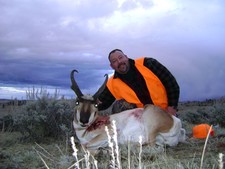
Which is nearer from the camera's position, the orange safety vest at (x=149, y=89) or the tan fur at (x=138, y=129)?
the tan fur at (x=138, y=129)

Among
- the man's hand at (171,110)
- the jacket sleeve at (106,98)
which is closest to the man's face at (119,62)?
the jacket sleeve at (106,98)

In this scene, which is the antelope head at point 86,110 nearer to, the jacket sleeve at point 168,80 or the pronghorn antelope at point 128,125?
the pronghorn antelope at point 128,125

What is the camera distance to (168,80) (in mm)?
7566

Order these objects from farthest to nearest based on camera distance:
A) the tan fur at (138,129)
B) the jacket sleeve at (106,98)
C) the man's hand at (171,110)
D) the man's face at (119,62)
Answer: the jacket sleeve at (106,98) < the man's face at (119,62) < the man's hand at (171,110) < the tan fur at (138,129)

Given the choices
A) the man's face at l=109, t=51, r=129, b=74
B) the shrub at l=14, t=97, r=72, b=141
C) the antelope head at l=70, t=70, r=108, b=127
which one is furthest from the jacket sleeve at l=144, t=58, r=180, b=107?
the shrub at l=14, t=97, r=72, b=141

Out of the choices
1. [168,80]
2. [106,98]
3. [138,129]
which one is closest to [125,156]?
[138,129]

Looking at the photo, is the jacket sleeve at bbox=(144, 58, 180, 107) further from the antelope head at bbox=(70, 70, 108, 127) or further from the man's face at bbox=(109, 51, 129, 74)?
the antelope head at bbox=(70, 70, 108, 127)

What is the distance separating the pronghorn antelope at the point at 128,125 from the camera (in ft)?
19.6

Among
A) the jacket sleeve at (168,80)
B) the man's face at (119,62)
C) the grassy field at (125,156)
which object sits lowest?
the grassy field at (125,156)

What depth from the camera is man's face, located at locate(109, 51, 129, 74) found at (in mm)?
7496

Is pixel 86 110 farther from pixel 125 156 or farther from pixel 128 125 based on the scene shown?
pixel 125 156

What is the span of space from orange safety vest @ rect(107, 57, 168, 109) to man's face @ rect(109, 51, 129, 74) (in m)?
0.23

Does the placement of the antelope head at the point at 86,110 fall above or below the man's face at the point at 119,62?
below

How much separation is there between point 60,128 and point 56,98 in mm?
A: 930
